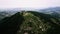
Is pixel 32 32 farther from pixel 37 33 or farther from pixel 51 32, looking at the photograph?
pixel 51 32

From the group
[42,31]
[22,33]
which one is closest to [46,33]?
[42,31]

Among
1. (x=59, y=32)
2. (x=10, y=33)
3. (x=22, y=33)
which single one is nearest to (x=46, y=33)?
(x=59, y=32)

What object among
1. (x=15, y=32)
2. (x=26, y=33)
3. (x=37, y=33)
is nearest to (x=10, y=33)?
(x=15, y=32)

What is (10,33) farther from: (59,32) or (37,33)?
(59,32)

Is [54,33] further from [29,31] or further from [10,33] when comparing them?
[10,33]

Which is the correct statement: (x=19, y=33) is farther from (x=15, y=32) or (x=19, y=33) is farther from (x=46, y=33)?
(x=46, y=33)

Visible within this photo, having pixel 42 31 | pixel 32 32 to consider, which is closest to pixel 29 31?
pixel 32 32
